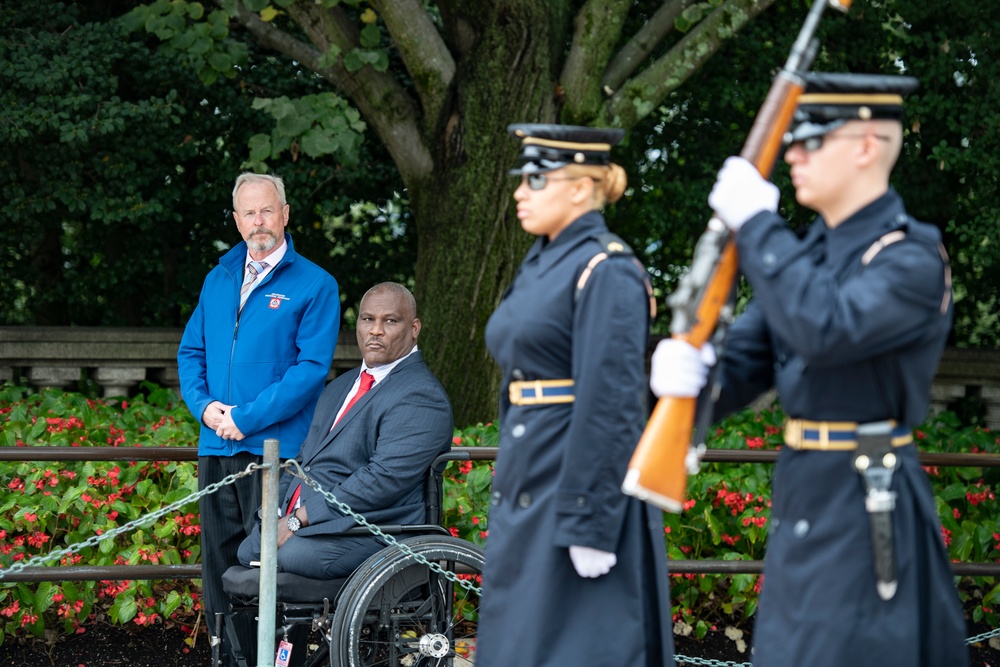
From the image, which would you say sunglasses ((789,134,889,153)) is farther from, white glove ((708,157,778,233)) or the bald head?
the bald head

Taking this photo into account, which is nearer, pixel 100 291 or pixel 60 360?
pixel 60 360

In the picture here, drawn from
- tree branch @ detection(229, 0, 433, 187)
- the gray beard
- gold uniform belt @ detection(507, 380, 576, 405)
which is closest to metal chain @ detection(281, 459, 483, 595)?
the gray beard

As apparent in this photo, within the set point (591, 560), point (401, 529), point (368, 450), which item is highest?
point (368, 450)

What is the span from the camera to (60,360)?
933 cm

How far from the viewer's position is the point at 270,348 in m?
5.00

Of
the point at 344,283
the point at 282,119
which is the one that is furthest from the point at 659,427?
the point at 344,283

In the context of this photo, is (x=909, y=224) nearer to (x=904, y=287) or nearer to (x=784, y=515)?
(x=904, y=287)

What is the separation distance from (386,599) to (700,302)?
211 centimetres

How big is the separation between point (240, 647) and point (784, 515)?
2.63 m

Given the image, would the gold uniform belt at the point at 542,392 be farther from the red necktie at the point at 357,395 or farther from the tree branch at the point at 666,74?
the tree branch at the point at 666,74

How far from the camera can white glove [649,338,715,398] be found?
114 inches

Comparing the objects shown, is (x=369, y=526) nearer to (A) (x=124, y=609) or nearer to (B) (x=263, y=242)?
(B) (x=263, y=242)

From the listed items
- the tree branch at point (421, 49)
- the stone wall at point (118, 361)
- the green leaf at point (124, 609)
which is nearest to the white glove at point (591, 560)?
the green leaf at point (124, 609)

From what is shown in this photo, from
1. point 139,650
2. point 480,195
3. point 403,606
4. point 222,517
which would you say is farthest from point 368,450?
point 480,195
